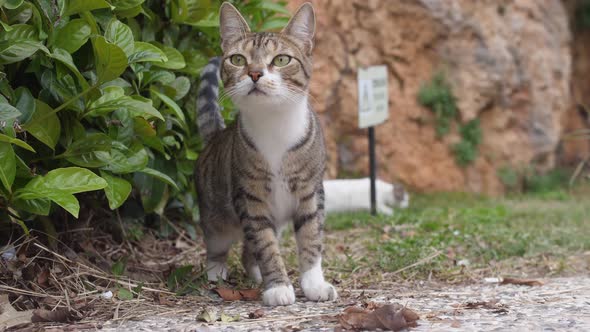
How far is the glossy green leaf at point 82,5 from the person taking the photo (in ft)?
10.6

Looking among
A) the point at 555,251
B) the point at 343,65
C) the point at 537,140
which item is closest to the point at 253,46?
the point at 555,251

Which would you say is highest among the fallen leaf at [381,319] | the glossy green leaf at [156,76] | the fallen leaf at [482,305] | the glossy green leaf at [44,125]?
the glossy green leaf at [156,76]

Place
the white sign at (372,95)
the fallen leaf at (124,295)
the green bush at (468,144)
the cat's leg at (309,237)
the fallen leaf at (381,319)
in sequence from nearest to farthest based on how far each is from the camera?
the fallen leaf at (381,319), the fallen leaf at (124,295), the cat's leg at (309,237), the white sign at (372,95), the green bush at (468,144)

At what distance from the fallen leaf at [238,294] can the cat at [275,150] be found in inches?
3.3

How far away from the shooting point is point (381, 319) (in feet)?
9.27

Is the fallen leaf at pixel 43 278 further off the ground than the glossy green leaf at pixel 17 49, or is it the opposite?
the glossy green leaf at pixel 17 49

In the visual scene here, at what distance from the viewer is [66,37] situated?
3311mm

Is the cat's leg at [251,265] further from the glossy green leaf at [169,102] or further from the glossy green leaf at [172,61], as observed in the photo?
the glossy green leaf at [172,61]

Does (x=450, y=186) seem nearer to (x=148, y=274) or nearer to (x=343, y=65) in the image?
(x=343, y=65)

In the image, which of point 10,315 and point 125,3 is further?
point 125,3

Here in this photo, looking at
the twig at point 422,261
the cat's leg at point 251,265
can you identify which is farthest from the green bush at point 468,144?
the cat's leg at point 251,265

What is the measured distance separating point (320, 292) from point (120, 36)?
4.74ft

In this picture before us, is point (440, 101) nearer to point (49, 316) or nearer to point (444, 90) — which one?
point (444, 90)

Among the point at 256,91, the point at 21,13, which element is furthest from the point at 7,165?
the point at 256,91
